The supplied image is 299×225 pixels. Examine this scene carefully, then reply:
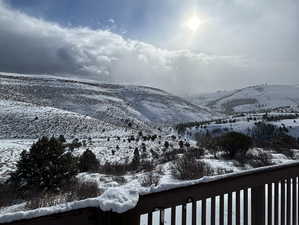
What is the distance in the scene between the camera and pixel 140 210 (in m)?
1.78

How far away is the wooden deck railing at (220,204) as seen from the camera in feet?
5.27

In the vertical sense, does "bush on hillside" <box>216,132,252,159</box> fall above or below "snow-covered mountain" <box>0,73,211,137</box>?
below

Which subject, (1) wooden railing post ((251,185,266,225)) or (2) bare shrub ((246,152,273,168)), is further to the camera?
(2) bare shrub ((246,152,273,168))

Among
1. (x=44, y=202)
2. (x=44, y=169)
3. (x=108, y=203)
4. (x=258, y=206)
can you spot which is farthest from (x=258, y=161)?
(x=108, y=203)

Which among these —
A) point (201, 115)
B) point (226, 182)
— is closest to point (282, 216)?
point (226, 182)

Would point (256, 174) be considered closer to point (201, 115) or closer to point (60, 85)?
point (60, 85)

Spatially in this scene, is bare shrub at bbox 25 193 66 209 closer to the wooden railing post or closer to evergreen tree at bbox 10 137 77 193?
evergreen tree at bbox 10 137 77 193

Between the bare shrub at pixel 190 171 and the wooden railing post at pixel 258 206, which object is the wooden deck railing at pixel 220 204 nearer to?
the wooden railing post at pixel 258 206

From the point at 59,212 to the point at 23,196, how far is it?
11.0 meters

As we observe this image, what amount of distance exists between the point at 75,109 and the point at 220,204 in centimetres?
7790

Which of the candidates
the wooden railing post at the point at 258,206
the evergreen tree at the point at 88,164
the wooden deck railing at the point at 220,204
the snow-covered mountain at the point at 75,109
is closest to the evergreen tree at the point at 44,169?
the evergreen tree at the point at 88,164

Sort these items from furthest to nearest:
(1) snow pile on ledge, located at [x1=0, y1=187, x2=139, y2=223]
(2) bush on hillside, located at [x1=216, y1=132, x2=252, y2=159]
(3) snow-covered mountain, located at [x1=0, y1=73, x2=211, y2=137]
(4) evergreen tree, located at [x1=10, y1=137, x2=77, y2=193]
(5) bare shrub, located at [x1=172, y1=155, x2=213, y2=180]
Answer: (3) snow-covered mountain, located at [x1=0, y1=73, x2=211, y2=137] → (2) bush on hillside, located at [x1=216, y1=132, x2=252, y2=159] → (4) evergreen tree, located at [x1=10, y1=137, x2=77, y2=193] → (5) bare shrub, located at [x1=172, y1=155, x2=213, y2=180] → (1) snow pile on ledge, located at [x1=0, y1=187, x2=139, y2=223]

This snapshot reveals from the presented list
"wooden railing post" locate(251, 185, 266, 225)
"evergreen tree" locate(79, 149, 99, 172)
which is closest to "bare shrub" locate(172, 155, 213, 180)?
"evergreen tree" locate(79, 149, 99, 172)

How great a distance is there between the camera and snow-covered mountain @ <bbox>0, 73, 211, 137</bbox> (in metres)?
47.9
